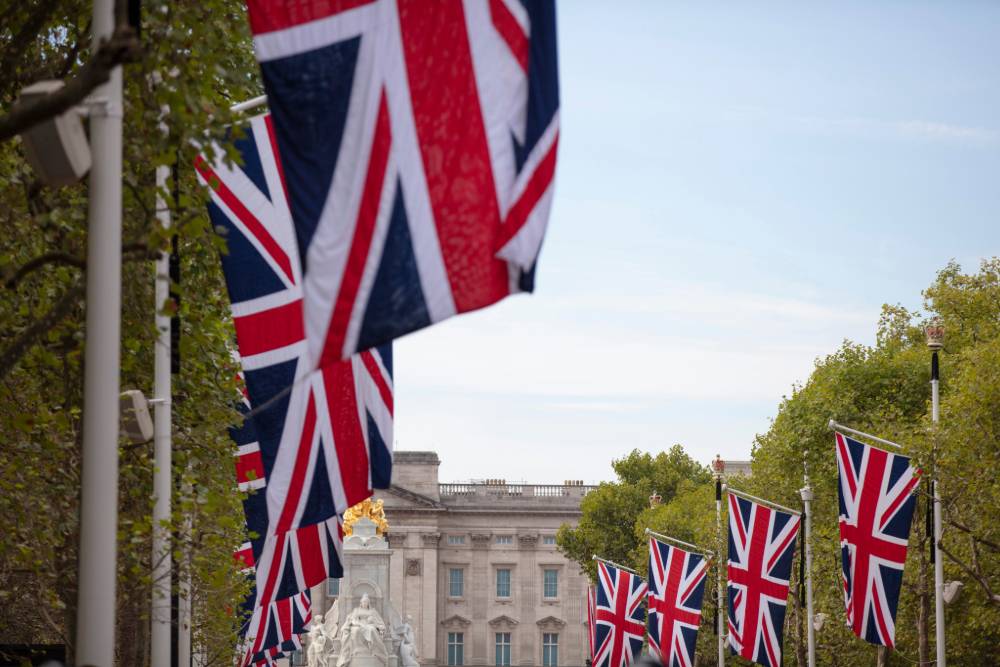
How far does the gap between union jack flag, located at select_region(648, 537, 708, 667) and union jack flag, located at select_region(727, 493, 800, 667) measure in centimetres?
532

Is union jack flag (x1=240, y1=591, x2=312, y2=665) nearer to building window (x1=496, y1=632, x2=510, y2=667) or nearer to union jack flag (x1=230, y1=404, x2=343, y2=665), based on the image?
union jack flag (x1=230, y1=404, x2=343, y2=665)

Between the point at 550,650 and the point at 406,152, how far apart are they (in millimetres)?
116948

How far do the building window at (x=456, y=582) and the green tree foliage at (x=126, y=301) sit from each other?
3888 inches

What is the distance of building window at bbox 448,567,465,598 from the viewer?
124062 mm

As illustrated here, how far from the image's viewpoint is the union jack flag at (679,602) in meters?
44.5

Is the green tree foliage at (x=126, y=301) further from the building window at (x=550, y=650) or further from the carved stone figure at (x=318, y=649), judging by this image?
the building window at (x=550, y=650)

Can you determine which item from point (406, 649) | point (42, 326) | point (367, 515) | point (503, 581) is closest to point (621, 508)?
point (367, 515)

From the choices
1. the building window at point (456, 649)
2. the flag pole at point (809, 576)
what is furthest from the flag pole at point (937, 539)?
the building window at point (456, 649)

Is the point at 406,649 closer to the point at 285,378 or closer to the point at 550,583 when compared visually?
the point at 550,583

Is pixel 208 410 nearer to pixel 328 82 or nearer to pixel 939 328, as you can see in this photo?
pixel 328 82

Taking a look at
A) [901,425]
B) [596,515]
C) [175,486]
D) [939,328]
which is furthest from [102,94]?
[596,515]

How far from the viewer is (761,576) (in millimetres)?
38188

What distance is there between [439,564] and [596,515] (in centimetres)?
2624

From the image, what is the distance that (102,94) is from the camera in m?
9.07
